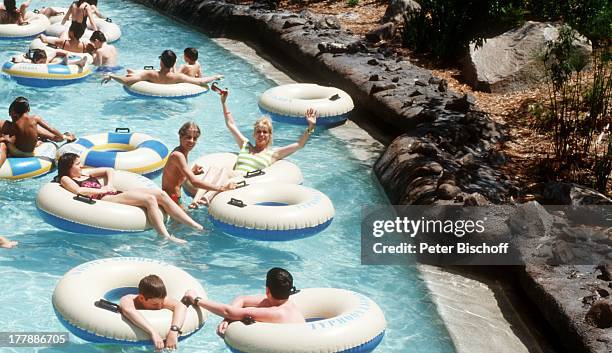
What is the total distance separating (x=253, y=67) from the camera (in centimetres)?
1374

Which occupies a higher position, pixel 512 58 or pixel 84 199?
pixel 512 58

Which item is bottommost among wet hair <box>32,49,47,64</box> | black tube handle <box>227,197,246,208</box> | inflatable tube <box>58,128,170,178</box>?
inflatable tube <box>58,128,170,178</box>

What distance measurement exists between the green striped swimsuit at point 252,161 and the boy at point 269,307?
2901 mm

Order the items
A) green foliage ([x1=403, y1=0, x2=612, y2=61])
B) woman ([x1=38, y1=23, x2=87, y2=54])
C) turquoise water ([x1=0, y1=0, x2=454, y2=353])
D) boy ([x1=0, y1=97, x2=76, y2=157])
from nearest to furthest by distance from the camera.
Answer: turquoise water ([x1=0, y1=0, x2=454, y2=353]) → boy ([x1=0, y1=97, x2=76, y2=157]) → green foliage ([x1=403, y1=0, x2=612, y2=61]) → woman ([x1=38, y1=23, x2=87, y2=54])

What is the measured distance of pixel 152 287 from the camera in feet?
19.7

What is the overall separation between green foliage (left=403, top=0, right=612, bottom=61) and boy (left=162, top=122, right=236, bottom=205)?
13.1 feet

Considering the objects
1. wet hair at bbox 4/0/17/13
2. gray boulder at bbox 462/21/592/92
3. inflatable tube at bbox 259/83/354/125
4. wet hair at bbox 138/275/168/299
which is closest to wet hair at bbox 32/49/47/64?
wet hair at bbox 4/0/17/13

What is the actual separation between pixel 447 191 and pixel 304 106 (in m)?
3.26

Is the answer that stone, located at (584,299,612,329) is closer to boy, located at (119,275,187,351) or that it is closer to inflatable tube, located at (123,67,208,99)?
boy, located at (119,275,187,351)

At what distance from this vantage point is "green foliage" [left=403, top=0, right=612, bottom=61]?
1131 cm

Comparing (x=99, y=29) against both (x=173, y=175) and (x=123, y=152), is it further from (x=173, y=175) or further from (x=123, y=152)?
(x=173, y=175)

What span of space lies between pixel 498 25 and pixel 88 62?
18.7 ft

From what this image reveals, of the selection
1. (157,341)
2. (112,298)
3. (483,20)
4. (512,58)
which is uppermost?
(483,20)

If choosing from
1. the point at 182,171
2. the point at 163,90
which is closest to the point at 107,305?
the point at 182,171
